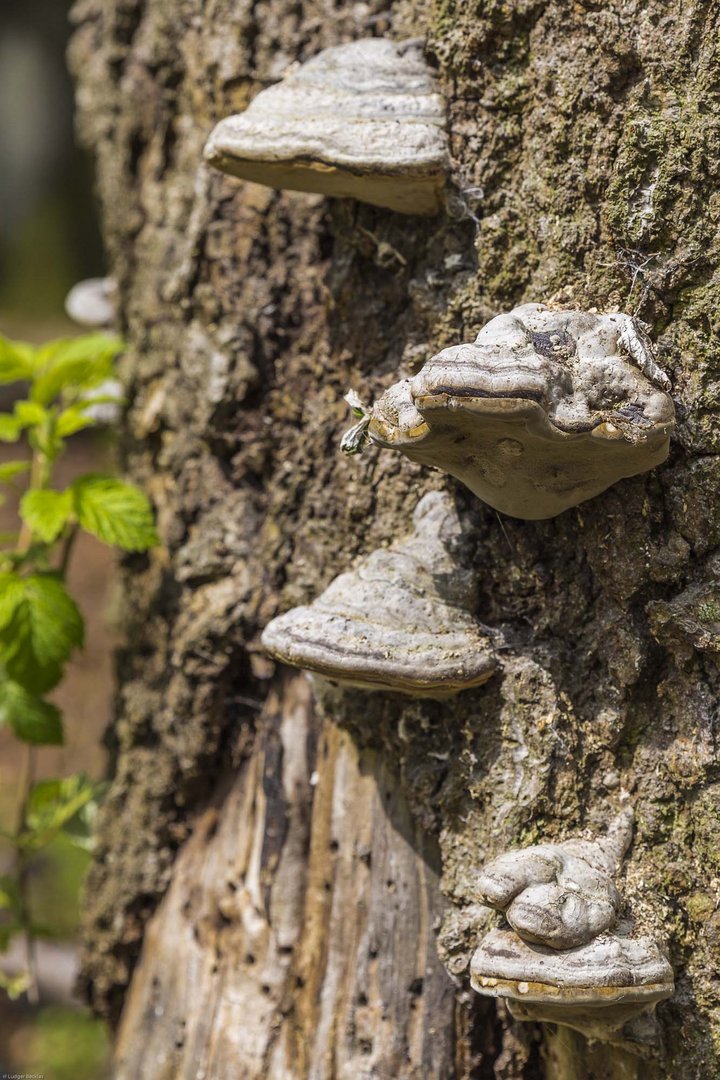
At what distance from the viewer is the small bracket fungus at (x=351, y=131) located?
1.87m

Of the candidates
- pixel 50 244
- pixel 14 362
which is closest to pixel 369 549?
pixel 14 362

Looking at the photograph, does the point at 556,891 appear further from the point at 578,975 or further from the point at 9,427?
the point at 9,427

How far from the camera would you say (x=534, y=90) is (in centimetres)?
198

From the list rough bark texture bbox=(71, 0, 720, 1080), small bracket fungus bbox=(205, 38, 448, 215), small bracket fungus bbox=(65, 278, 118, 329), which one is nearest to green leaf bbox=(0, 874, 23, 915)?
rough bark texture bbox=(71, 0, 720, 1080)

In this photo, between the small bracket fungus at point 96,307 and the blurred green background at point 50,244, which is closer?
the small bracket fungus at point 96,307

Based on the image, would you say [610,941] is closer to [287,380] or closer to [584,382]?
[584,382]

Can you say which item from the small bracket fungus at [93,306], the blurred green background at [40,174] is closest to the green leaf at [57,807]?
the small bracket fungus at [93,306]

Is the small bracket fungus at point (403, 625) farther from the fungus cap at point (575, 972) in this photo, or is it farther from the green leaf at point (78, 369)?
the green leaf at point (78, 369)

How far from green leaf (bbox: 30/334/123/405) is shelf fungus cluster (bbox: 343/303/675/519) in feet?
4.99

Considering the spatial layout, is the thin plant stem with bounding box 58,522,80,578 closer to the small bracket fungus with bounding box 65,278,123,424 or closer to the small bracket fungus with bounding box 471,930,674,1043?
the small bracket fungus with bounding box 65,278,123,424

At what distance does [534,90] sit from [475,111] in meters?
0.14

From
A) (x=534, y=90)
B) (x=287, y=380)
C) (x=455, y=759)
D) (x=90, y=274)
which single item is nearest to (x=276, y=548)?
(x=287, y=380)

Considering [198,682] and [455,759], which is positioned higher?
[455,759]

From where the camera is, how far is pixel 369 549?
2342 millimetres
